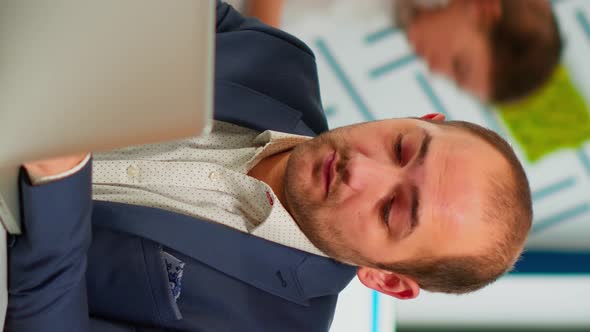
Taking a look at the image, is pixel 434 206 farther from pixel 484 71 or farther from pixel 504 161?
pixel 484 71

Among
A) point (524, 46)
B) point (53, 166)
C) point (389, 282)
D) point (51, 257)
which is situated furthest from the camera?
point (524, 46)

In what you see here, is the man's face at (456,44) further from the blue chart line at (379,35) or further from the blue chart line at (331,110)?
the blue chart line at (331,110)

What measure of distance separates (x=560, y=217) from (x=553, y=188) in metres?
0.08

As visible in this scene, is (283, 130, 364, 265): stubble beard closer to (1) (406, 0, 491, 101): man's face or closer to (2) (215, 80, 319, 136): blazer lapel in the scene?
(2) (215, 80, 319, 136): blazer lapel

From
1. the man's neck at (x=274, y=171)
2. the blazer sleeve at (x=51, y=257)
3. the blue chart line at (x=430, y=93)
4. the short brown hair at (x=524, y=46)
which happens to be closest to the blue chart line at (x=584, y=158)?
the short brown hair at (x=524, y=46)

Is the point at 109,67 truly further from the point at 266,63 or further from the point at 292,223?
the point at 266,63

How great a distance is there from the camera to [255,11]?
1401mm

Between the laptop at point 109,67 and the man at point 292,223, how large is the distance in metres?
0.56

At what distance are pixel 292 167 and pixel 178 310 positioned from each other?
0.95 feet

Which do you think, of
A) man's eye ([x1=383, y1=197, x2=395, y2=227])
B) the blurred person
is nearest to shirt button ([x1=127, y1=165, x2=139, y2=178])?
man's eye ([x1=383, y1=197, x2=395, y2=227])

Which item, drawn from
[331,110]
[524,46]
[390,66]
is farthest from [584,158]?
[331,110]

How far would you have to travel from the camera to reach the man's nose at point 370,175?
1.01m

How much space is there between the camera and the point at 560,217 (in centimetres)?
170

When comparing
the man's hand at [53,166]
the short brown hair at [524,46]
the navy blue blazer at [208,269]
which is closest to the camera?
the man's hand at [53,166]
